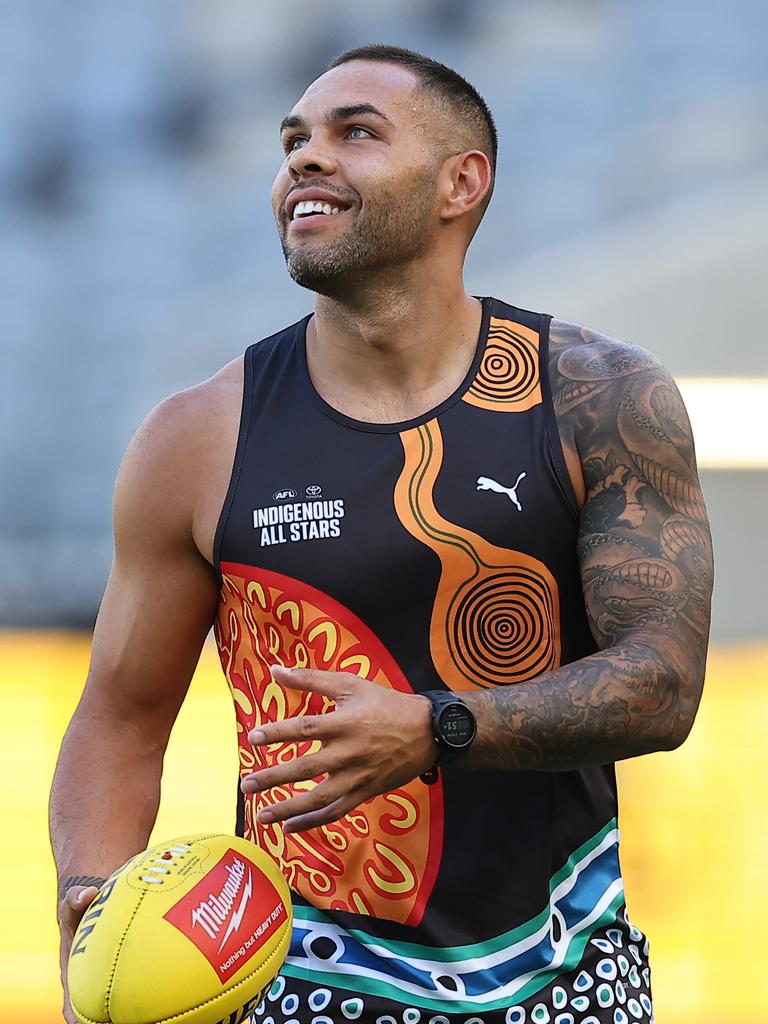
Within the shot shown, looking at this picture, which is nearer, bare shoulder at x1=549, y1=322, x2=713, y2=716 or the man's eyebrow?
bare shoulder at x1=549, y1=322, x2=713, y2=716

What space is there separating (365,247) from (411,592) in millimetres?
759

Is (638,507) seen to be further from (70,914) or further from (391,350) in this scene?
(70,914)

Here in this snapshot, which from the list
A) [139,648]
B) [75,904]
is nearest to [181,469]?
[139,648]

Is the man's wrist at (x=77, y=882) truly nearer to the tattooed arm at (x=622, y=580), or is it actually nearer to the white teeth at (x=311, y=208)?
the tattooed arm at (x=622, y=580)

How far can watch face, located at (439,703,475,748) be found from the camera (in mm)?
2718

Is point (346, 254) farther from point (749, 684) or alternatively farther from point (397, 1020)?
point (749, 684)

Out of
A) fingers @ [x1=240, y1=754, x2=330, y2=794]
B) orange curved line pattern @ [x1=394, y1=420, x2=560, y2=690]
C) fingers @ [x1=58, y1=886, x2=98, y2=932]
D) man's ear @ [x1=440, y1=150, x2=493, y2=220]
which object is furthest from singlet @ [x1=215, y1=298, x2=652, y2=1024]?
fingers @ [x1=240, y1=754, x2=330, y2=794]

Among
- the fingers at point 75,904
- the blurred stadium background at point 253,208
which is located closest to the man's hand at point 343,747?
the fingers at point 75,904

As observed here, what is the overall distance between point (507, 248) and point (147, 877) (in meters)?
9.55

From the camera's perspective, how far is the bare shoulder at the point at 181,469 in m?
3.38

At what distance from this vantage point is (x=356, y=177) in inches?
135

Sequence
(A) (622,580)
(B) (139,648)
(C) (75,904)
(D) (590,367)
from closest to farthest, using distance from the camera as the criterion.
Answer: (C) (75,904), (A) (622,580), (D) (590,367), (B) (139,648)

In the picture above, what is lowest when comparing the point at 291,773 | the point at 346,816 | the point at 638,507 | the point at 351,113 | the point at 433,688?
the point at 346,816

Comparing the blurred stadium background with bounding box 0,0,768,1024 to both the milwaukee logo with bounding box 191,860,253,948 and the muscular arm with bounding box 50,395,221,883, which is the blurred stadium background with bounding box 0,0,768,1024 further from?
the milwaukee logo with bounding box 191,860,253,948
